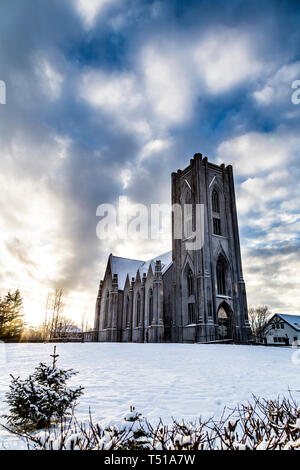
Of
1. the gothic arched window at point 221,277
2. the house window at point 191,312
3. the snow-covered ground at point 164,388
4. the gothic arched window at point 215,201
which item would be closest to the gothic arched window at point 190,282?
the house window at point 191,312

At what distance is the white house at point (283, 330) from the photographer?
51.1 metres

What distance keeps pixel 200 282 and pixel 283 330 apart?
3265 cm

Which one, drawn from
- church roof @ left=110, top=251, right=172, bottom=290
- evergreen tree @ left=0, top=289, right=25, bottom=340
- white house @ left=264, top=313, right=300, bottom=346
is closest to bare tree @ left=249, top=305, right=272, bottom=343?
white house @ left=264, top=313, right=300, bottom=346

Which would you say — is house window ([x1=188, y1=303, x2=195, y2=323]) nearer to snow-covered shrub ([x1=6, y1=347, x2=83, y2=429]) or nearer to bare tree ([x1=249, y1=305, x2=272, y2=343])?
snow-covered shrub ([x1=6, y1=347, x2=83, y2=429])

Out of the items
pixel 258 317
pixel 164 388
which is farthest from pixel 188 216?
pixel 258 317

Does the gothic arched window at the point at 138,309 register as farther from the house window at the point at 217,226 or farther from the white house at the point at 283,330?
the white house at the point at 283,330

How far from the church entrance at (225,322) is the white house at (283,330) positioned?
22.3 m

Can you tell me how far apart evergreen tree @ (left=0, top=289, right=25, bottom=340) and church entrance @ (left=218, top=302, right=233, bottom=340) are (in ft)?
75.8
